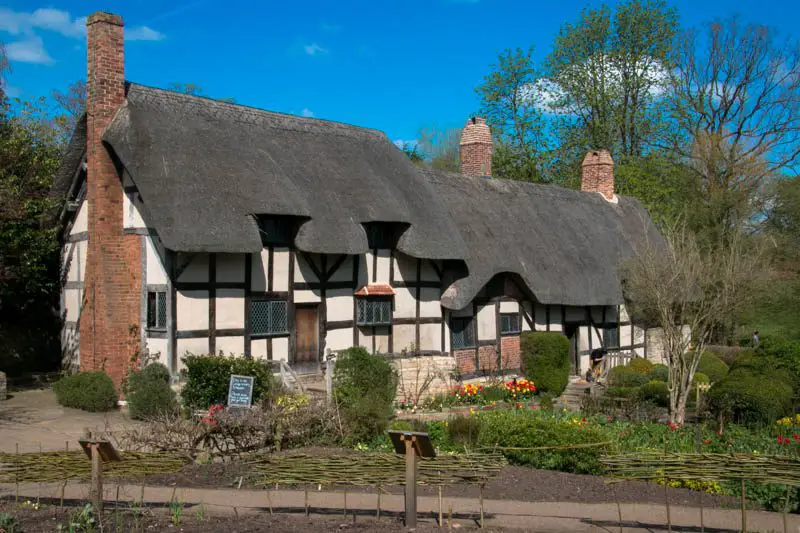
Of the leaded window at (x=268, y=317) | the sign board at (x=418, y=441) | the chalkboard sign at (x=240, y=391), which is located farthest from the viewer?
the leaded window at (x=268, y=317)

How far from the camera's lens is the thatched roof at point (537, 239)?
2222 cm

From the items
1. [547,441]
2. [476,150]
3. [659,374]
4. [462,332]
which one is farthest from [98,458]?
[476,150]

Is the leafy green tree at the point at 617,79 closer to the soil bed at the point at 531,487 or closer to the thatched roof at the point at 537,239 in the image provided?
the thatched roof at the point at 537,239

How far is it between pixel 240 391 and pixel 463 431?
372cm

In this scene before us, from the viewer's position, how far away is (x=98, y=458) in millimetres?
8109

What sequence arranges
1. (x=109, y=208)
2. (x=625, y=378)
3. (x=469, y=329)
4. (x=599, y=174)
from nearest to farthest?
(x=109, y=208), (x=469, y=329), (x=625, y=378), (x=599, y=174)

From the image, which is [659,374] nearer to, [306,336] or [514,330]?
[514,330]

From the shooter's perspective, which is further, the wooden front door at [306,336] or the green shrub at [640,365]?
the green shrub at [640,365]

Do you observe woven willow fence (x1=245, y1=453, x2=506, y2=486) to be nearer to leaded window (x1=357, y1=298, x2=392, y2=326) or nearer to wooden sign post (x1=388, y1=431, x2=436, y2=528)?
wooden sign post (x1=388, y1=431, x2=436, y2=528)

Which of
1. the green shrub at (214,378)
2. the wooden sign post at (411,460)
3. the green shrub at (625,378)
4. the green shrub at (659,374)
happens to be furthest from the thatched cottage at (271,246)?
the wooden sign post at (411,460)

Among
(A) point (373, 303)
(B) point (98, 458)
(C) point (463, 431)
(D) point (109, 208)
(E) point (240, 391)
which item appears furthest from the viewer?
(A) point (373, 303)

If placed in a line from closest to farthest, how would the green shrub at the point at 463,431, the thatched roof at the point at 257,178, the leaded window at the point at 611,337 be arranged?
the green shrub at the point at 463,431 < the thatched roof at the point at 257,178 < the leaded window at the point at 611,337

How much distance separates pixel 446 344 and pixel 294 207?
6259mm

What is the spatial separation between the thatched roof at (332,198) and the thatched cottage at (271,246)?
0.14ft
